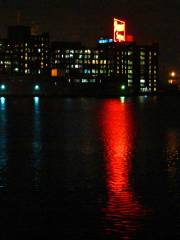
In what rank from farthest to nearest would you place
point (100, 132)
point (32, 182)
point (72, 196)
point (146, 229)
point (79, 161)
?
point (100, 132)
point (79, 161)
point (32, 182)
point (72, 196)
point (146, 229)

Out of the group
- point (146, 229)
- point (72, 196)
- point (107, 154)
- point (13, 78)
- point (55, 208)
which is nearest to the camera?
point (146, 229)

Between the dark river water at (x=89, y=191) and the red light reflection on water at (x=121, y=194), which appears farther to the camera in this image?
the red light reflection on water at (x=121, y=194)

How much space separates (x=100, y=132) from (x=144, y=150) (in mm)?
14766

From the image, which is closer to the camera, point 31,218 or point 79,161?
point 31,218

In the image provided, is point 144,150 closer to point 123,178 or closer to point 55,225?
point 123,178

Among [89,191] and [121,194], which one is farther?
[89,191]

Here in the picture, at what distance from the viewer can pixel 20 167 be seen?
27141 millimetres

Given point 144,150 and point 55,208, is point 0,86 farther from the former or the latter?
point 55,208

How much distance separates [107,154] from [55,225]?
54.0 ft

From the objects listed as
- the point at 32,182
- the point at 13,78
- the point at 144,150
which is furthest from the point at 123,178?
the point at 13,78

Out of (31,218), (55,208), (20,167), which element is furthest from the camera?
(20,167)

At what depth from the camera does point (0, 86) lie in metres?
187

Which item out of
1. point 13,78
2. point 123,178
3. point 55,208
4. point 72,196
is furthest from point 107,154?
point 13,78

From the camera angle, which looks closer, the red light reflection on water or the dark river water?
the dark river water
